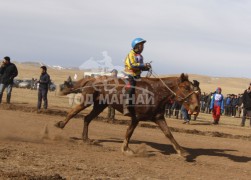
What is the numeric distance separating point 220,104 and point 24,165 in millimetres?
16980

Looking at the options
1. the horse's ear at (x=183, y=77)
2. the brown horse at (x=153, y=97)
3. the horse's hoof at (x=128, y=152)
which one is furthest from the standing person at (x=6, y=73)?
the horse's ear at (x=183, y=77)

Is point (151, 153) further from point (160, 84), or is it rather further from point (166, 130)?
point (160, 84)

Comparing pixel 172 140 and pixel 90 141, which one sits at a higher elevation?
pixel 172 140

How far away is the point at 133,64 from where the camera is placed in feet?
37.7

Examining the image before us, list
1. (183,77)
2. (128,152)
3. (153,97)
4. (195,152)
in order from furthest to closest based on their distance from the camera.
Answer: (195,152), (183,77), (153,97), (128,152)

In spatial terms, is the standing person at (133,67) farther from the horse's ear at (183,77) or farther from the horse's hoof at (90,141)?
the horse's hoof at (90,141)

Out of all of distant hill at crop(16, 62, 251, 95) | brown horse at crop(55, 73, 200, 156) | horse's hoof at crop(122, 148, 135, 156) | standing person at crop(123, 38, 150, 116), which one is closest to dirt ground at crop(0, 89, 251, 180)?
horse's hoof at crop(122, 148, 135, 156)

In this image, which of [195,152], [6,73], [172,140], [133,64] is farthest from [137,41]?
[6,73]

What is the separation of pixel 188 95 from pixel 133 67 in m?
1.52

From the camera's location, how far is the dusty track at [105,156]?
839 centimetres

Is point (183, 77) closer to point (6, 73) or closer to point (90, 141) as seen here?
point (90, 141)

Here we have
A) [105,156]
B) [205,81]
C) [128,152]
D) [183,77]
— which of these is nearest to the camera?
[105,156]

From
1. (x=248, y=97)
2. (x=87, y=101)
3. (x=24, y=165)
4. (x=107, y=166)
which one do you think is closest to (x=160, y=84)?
(x=87, y=101)

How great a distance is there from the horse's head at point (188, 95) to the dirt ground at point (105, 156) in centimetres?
129
